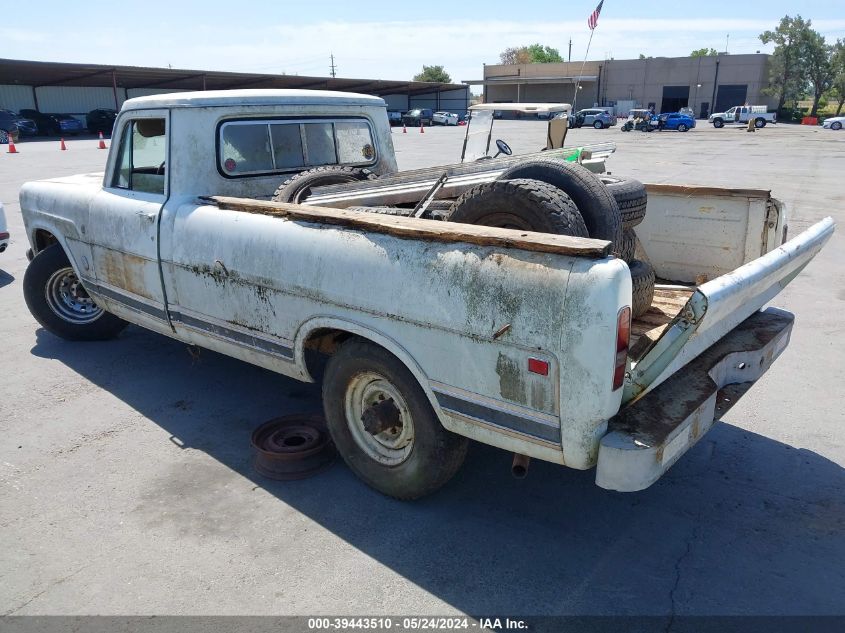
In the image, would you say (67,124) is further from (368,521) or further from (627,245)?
(368,521)

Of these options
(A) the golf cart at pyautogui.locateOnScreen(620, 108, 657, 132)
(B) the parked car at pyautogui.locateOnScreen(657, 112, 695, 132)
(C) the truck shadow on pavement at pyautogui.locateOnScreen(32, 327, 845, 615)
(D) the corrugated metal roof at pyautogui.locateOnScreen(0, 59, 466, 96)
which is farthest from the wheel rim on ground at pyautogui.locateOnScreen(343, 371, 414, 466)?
(B) the parked car at pyautogui.locateOnScreen(657, 112, 695, 132)

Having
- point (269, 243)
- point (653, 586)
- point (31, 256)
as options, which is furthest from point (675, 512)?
point (31, 256)

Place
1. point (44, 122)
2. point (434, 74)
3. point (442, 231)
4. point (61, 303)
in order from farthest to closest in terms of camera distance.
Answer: point (434, 74) < point (44, 122) < point (61, 303) < point (442, 231)

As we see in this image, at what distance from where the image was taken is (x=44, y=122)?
3791 centimetres

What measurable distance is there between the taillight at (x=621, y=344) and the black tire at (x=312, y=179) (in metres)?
2.48

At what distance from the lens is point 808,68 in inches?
2552

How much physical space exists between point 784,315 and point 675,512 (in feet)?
4.57

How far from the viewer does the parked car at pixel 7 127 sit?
104 feet

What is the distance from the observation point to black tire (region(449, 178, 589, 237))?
3.10 m

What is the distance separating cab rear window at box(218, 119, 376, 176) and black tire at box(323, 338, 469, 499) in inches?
72.5

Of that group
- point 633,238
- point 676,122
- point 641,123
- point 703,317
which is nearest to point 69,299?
point 633,238

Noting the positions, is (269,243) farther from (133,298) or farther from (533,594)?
(533,594)

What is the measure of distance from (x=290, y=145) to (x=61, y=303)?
2.63 metres

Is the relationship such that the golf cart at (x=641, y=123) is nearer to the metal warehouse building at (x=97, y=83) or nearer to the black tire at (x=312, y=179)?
the metal warehouse building at (x=97, y=83)
